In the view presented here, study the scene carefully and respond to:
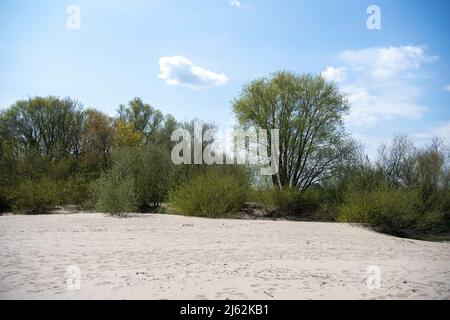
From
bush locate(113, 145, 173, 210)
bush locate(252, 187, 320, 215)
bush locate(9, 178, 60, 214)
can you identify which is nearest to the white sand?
bush locate(9, 178, 60, 214)

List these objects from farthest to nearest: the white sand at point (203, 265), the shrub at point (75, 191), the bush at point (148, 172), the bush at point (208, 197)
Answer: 1. the shrub at point (75, 191)
2. the bush at point (148, 172)
3. the bush at point (208, 197)
4. the white sand at point (203, 265)

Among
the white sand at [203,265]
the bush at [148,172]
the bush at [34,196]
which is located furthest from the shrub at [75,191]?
the white sand at [203,265]

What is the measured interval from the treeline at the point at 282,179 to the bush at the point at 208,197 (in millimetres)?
54

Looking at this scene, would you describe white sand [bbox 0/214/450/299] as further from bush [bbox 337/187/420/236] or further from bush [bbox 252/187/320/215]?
bush [bbox 252/187/320/215]

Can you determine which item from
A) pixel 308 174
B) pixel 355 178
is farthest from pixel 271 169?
Result: pixel 355 178

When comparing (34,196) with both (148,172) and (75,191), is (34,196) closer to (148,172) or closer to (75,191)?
(75,191)

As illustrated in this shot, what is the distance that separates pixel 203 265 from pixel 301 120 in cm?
2102

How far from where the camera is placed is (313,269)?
7.32 meters

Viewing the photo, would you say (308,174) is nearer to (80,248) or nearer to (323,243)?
(323,243)

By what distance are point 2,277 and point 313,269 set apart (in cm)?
546

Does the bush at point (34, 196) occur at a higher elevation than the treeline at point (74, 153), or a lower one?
lower

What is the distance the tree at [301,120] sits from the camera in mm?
27094

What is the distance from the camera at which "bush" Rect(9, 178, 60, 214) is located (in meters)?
21.9

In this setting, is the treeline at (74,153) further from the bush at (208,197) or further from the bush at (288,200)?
the bush at (288,200)
